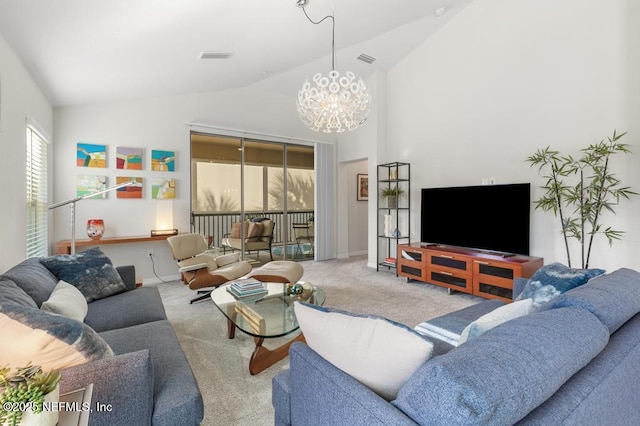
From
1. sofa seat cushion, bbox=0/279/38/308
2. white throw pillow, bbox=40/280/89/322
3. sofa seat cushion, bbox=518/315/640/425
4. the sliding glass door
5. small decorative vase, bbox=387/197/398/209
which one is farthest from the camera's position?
small decorative vase, bbox=387/197/398/209

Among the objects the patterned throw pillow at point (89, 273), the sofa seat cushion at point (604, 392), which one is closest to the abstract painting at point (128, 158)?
the patterned throw pillow at point (89, 273)

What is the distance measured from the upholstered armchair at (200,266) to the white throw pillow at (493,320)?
2754mm

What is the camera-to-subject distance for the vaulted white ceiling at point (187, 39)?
2.22 m

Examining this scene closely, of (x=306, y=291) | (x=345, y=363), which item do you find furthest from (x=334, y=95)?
(x=345, y=363)

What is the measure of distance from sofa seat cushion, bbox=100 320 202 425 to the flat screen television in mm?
3720

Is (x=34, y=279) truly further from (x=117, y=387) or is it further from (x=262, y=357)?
(x=262, y=357)

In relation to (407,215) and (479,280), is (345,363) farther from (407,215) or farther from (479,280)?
(407,215)

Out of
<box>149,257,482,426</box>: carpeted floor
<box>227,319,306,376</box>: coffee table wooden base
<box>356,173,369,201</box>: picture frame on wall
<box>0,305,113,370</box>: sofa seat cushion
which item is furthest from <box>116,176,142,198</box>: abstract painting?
<box>356,173,369,201</box>: picture frame on wall

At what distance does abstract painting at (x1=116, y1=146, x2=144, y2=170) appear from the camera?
4.33 meters

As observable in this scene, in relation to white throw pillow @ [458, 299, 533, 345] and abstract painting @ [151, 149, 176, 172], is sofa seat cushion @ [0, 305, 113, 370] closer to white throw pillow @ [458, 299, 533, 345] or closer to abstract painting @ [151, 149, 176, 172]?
white throw pillow @ [458, 299, 533, 345]

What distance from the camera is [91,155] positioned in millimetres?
4160

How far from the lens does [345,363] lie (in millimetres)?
1055

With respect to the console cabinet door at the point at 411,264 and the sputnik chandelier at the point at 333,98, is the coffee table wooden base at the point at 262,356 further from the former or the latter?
the console cabinet door at the point at 411,264

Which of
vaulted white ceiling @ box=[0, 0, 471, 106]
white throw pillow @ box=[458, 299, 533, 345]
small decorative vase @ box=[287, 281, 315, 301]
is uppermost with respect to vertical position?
vaulted white ceiling @ box=[0, 0, 471, 106]
